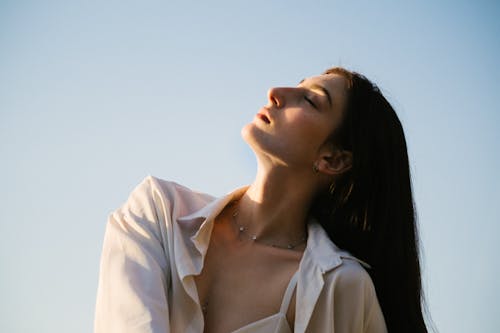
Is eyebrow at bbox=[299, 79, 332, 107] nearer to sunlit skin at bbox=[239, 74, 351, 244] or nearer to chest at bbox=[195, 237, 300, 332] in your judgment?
sunlit skin at bbox=[239, 74, 351, 244]

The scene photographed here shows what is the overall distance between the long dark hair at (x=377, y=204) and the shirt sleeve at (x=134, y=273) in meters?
1.32

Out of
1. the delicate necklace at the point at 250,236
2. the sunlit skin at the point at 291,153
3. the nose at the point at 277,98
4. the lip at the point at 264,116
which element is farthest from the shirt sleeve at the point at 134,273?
the nose at the point at 277,98

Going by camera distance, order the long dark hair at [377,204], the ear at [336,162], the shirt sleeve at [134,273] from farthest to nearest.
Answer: the ear at [336,162]
the long dark hair at [377,204]
the shirt sleeve at [134,273]

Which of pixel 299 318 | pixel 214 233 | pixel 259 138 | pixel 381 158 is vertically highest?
pixel 259 138

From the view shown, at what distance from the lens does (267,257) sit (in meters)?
4.51

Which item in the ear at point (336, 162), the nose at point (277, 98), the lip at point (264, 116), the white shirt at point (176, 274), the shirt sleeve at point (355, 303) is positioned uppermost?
the nose at point (277, 98)

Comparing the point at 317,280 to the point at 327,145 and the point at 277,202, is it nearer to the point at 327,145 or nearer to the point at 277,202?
the point at 277,202

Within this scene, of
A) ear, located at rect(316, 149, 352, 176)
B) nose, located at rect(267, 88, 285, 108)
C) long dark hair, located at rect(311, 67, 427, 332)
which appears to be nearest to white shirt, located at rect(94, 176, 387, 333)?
long dark hair, located at rect(311, 67, 427, 332)

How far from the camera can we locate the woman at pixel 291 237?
13.1 feet

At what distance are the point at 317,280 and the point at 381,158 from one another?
110 cm

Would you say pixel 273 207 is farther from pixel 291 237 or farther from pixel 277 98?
pixel 277 98

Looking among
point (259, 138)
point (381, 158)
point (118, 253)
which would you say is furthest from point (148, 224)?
point (381, 158)

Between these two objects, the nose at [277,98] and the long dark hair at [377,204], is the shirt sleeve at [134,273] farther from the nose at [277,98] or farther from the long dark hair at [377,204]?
the long dark hair at [377,204]

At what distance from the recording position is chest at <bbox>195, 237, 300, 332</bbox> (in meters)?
4.20
